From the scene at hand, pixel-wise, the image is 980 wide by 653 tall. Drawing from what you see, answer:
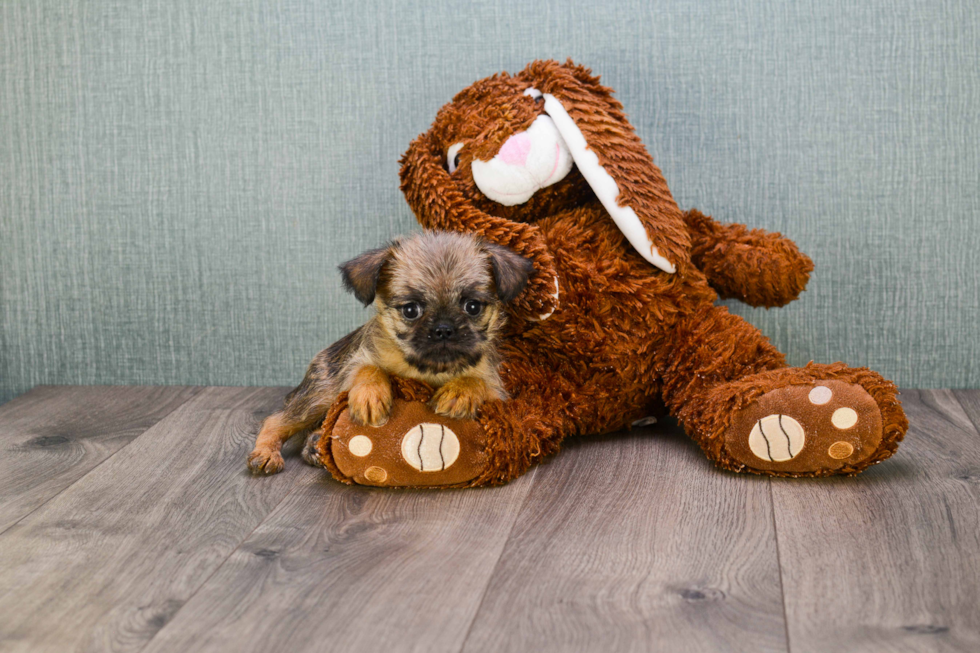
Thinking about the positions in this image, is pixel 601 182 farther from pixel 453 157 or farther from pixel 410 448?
pixel 410 448

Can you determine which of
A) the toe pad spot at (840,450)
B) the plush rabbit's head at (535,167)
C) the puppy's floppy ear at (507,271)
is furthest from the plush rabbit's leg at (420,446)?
the toe pad spot at (840,450)

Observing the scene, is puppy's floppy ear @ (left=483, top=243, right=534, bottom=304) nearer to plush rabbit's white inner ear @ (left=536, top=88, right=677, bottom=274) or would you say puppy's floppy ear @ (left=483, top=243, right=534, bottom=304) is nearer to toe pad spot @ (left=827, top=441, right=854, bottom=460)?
plush rabbit's white inner ear @ (left=536, top=88, right=677, bottom=274)

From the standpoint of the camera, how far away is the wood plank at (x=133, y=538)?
3.99ft

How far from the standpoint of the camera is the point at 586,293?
6.17 feet

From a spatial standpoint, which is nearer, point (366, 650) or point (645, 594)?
point (366, 650)

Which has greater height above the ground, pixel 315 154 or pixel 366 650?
pixel 315 154

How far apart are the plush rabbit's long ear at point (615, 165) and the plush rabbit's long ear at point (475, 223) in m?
0.18

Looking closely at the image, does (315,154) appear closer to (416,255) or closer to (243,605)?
(416,255)

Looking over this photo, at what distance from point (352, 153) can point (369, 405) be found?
0.98 meters

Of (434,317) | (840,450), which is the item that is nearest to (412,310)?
(434,317)

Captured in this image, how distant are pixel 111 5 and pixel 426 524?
70.1 inches

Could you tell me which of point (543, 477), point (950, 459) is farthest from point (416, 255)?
point (950, 459)

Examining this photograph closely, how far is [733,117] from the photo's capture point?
7.57 feet

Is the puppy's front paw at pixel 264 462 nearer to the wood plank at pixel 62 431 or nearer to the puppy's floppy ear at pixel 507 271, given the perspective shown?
the wood plank at pixel 62 431
